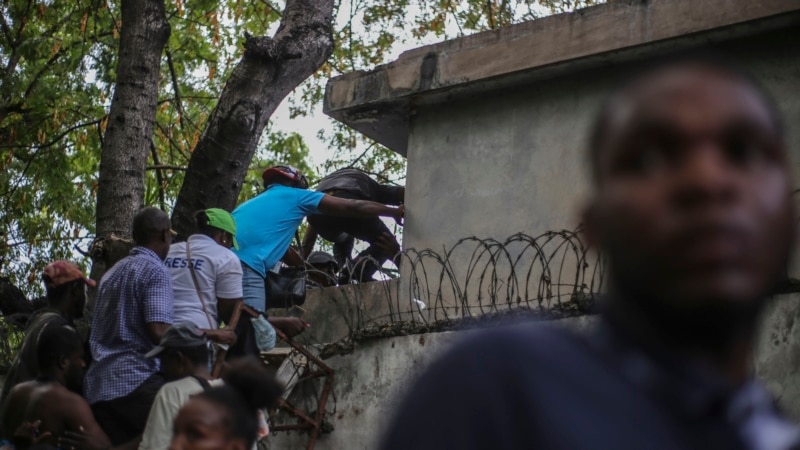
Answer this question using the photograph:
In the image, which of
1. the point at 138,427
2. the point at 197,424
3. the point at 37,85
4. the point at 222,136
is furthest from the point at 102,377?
the point at 37,85

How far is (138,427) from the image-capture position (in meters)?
5.69

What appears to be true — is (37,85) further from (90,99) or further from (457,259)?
(457,259)

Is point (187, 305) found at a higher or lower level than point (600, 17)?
lower

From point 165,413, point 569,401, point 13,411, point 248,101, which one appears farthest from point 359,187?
point 569,401

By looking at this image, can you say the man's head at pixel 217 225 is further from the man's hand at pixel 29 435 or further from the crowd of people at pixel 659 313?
the crowd of people at pixel 659 313

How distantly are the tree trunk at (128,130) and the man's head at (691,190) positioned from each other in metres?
6.76

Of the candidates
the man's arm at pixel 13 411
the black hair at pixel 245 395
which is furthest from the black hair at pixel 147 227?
the black hair at pixel 245 395

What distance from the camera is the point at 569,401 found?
0.99m

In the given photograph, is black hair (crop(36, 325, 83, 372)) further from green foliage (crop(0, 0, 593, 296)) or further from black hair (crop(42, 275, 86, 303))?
green foliage (crop(0, 0, 593, 296))

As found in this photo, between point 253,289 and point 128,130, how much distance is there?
166cm

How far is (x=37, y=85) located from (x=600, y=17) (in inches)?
327

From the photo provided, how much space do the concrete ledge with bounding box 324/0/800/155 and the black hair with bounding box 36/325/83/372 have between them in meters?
3.25

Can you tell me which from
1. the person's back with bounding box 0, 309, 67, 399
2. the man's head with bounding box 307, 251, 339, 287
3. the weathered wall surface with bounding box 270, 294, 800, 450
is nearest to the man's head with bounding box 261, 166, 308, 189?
the man's head with bounding box 307, 251, 339, 287

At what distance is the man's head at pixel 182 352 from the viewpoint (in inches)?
210
